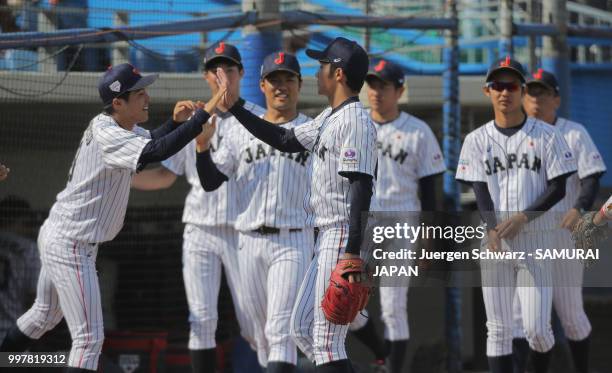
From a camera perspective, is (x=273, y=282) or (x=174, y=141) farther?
(x=273, y=282)

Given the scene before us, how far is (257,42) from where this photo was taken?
6766mm

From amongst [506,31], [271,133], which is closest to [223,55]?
[271,133]

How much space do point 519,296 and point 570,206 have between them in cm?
104

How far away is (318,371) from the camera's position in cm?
451

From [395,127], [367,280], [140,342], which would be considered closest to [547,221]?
[395,127]

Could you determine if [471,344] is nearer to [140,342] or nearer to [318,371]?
[140,342]

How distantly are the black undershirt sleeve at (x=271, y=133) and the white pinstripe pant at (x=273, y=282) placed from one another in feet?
2.84

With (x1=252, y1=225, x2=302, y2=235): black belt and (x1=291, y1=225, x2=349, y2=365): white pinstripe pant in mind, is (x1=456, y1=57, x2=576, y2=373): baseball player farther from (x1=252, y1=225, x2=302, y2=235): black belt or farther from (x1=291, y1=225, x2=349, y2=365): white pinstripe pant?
(x1=291, y1=225, x2=349, y2=365): white pinstripe pant

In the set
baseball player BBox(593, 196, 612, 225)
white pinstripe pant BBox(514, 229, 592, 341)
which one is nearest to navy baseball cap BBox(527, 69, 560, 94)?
white pinstripe pant BBox(514, 229, 592, 341)

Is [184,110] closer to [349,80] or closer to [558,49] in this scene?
[349,80]

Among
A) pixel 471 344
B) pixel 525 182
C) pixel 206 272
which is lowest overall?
pixel 471 344

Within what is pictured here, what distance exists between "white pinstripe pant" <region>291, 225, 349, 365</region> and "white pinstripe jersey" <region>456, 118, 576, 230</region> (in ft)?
5.43

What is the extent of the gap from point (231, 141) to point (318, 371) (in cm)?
200

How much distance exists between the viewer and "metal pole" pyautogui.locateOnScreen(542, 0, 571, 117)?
772 cm
